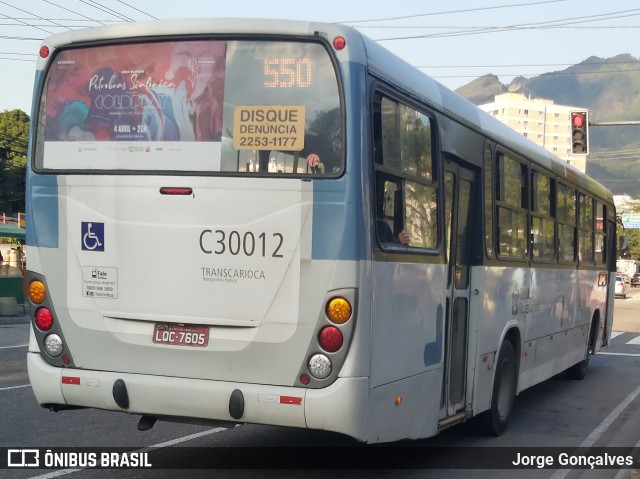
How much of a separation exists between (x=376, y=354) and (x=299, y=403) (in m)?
0.65

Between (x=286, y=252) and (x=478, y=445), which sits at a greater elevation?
(x=286, y=252)

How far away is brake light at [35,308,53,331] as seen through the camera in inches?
264

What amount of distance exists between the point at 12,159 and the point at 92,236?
185 feet

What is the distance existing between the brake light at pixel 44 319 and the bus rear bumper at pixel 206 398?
0.22 metres

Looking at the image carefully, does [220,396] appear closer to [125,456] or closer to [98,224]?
[98,224]

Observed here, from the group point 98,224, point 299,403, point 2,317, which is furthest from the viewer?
point 2,317

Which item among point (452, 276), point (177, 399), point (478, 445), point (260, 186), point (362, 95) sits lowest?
point (478, 445)

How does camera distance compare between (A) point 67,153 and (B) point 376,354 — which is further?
(A) point 67,153

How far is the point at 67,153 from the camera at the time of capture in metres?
6.74

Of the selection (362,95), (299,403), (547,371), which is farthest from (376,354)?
(547,371)

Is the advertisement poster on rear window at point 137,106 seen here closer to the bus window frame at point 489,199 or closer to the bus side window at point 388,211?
the bus side window at point 388,211

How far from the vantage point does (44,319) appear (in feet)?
22.1

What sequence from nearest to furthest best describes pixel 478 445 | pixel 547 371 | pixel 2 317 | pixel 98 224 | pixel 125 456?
1. pixel 98 224
2. pixel 125 456
3. pixel 478 445
4. pixel 547 371
5. pixel 2 317

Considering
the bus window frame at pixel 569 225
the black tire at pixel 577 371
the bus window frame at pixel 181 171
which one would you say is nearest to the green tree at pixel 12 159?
the black tire at pixel 577 371
